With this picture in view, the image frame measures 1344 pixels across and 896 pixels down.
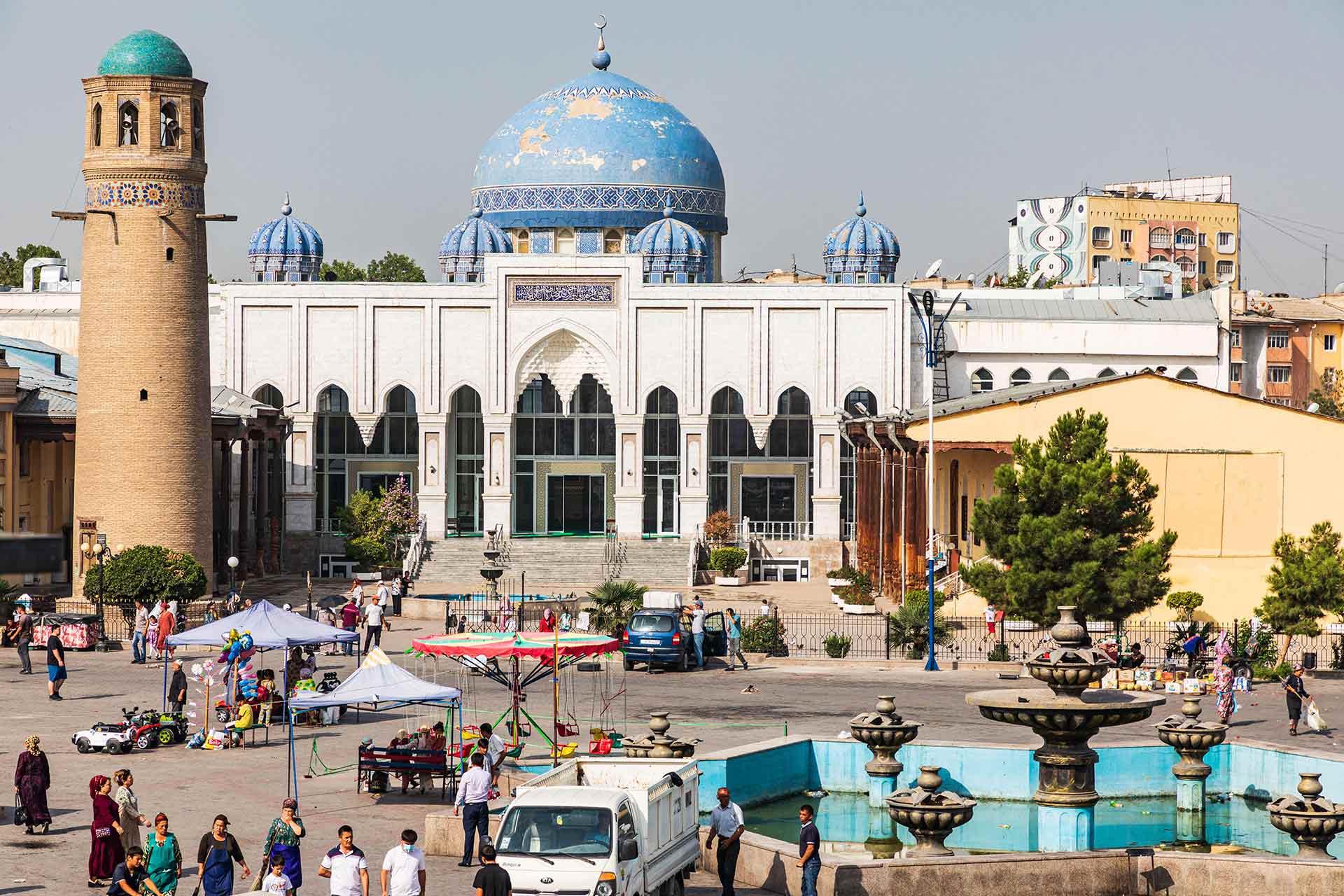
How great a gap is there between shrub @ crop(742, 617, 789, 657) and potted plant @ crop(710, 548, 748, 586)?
17688 millimetres

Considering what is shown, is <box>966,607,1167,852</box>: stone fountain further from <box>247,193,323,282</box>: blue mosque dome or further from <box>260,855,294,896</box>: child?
<box>247,193,323,282</box>: blue mosque dome

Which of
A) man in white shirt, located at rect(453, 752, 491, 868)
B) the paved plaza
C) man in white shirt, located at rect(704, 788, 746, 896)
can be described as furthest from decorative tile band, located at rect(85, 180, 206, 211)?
man in white shirt, located at rect(704, 788, 746, 896)

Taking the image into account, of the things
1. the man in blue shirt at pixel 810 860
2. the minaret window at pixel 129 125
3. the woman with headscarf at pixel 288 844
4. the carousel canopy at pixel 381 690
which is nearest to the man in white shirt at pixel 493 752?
the carousel canopy at pixel 381 690

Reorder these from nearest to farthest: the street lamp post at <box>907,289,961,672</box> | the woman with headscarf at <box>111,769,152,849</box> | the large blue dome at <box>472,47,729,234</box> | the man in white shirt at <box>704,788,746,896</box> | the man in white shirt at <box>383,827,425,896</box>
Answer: the man in white shirt at <box>383,827,425,896</box>, the woman with headscarf at <box>111,769,152,849</box>, the man in white shirt at <box>704,788,746,896</box>, the street lamp post at <box>907,289,961,672</box>, the large blue dome at <box>472,47,729,234</box>

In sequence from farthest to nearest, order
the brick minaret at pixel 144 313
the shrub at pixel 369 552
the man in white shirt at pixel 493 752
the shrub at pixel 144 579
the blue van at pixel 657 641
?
1. the shrub at pixel 369 552
2. the brick minaret at pixel 144 313
3. the shrub at pixel 144 579
4. the blue van at pixel 657 641
5. the man in white shirt at pixel 493 752

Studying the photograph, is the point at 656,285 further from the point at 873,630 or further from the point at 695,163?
the point at 873,630

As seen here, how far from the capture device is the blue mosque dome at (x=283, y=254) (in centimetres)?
7225

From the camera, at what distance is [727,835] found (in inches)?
824

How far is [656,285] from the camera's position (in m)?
64.7

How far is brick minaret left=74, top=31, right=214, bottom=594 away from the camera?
153 ft

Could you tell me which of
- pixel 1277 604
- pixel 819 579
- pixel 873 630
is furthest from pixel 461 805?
pixel 819 579

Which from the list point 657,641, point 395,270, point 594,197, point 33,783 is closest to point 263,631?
point 33,783

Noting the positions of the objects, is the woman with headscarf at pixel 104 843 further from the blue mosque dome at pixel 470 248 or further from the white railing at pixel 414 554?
the blue mosque dome at pixel 470 248

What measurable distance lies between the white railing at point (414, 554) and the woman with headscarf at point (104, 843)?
36990 millimetres
